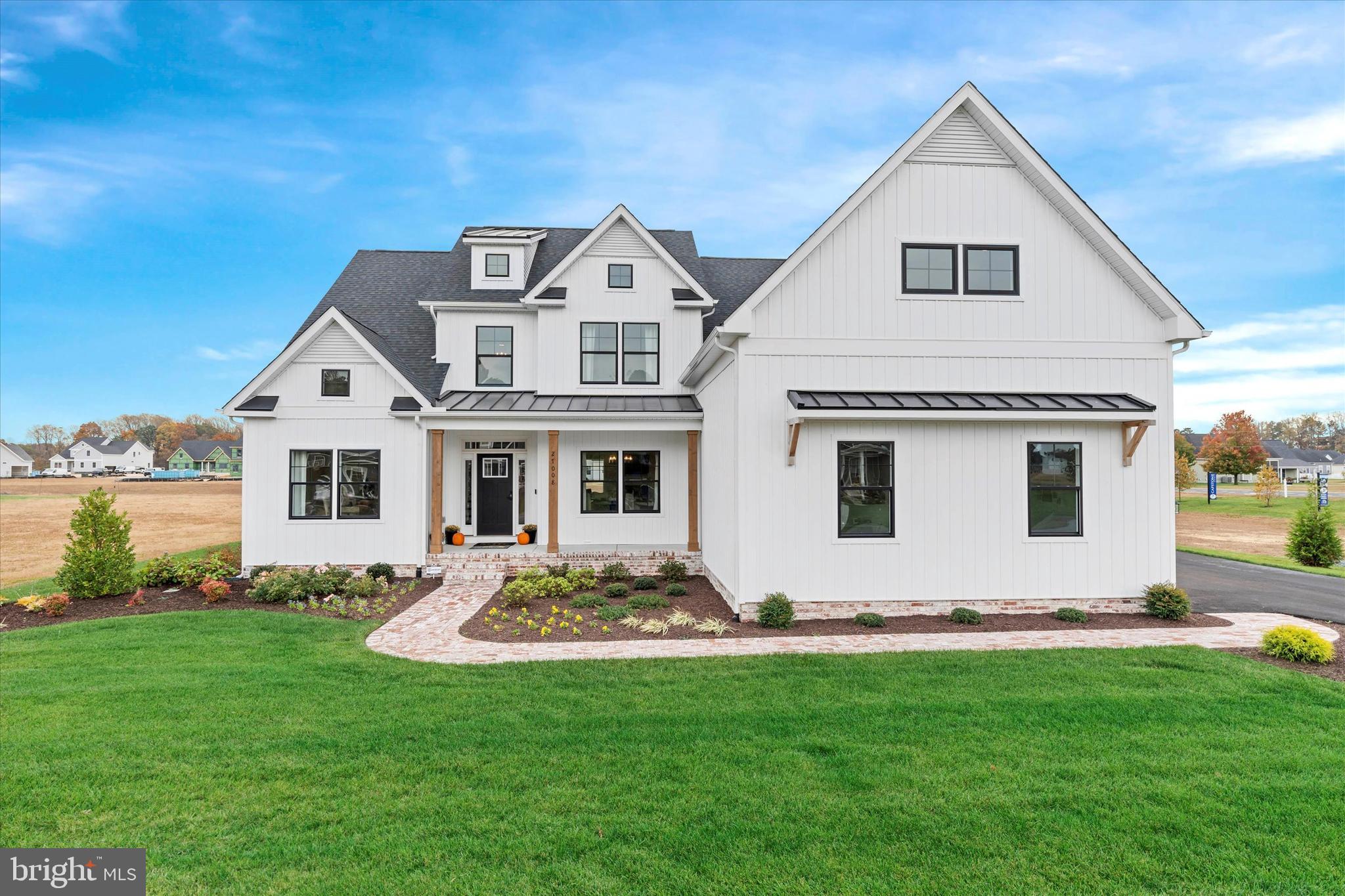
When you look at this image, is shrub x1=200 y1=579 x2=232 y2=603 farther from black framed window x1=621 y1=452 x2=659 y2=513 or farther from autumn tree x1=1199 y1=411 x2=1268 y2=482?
autumn tree x1=1199 y1=411 x2=1268 y2=482

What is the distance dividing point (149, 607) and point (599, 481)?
30.1 ft

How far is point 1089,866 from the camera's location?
348cm

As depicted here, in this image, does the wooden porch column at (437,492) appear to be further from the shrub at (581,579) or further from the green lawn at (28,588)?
the green lawn at (28,588)

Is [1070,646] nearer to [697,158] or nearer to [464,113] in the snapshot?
[697,158]

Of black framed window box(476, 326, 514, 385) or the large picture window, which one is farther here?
black framed window box(476, 326, 514, 385)

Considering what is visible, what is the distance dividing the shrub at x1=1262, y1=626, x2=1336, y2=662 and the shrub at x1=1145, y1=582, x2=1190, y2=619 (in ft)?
6.20

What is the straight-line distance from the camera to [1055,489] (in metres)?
10.1

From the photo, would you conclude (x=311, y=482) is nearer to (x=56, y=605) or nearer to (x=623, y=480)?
(x=56, y=605)

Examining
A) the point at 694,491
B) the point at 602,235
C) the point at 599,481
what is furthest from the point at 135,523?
the point at 694,491

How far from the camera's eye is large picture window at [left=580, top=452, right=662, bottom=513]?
597 inches

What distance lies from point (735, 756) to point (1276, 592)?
14374 millimetres

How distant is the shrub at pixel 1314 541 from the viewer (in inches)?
619

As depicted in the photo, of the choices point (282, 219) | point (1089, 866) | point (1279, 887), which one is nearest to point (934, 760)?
point (1089, 866)

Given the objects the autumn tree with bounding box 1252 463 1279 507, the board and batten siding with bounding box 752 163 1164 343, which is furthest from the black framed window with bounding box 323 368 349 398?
the autumn tree with bounding box 1252 463 1279 507
